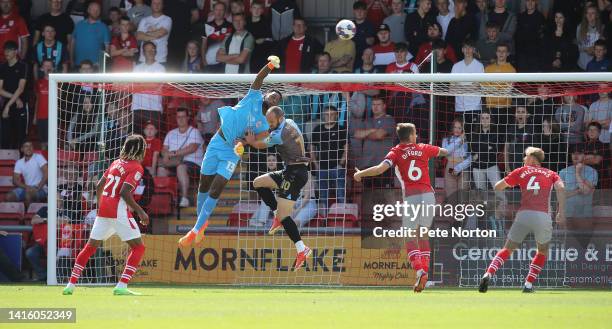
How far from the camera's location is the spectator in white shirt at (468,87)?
60.1 ft

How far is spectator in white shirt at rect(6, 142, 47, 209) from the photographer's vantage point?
20375 mm

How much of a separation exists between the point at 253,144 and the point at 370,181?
154 inches

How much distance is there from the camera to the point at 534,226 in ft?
50.4

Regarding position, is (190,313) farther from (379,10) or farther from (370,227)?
(379,10)

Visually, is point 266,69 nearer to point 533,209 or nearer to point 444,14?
point 533,209

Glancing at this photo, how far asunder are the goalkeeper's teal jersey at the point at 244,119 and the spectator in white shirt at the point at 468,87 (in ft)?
13.1

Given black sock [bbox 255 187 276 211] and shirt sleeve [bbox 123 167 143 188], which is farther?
black sock [bbox 255 187 276 211]

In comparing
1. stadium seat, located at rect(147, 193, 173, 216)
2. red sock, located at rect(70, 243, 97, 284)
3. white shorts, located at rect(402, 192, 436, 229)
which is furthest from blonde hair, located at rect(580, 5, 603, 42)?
red sock, located at rect(70, 243, 97, 284)

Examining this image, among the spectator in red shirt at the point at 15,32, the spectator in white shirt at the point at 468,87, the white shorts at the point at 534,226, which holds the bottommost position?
the white shorts at the point at 534,226

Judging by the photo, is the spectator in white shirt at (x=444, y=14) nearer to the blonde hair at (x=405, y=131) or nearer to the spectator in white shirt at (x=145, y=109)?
the spectator in white shirt at (x=145, y=109)

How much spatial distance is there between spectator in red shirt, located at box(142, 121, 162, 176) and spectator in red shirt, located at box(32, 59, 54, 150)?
2.43 metres

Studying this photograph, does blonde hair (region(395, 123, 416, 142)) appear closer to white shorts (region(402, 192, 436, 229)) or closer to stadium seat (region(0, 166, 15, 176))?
white shorts (region(402, 192, 436, 229))

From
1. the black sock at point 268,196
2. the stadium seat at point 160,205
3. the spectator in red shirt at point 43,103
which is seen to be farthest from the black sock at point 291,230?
the spectator in red shirt at point 43,103

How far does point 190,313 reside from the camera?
1116cm
